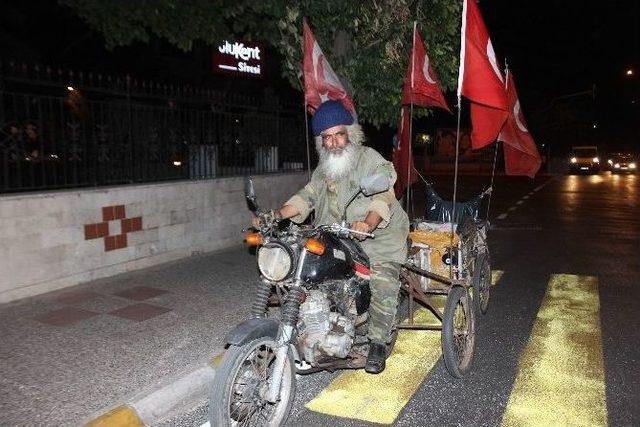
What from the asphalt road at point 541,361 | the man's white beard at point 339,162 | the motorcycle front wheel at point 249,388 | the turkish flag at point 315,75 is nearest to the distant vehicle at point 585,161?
the asphalt road at point 541,361

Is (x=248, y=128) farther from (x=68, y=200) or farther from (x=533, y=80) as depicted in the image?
(x=533, y=80)

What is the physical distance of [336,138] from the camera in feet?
13.7

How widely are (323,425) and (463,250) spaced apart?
242 cm

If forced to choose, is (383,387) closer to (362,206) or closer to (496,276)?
(362,206)

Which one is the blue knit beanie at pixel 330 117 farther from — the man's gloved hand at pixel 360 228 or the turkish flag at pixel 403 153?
the turkish flag at pixel 403 153

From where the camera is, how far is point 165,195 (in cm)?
801

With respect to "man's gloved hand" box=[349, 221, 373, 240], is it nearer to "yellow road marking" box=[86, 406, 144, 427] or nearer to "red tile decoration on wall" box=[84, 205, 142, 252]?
"yellow road marking" box=[86, 406, 144, 427]

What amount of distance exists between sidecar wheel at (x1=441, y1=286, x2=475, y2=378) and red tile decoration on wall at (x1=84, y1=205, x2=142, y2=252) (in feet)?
14.5

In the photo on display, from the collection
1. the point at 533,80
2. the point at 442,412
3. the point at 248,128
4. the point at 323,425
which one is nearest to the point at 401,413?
the point at 442,412

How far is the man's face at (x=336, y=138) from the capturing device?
4145 millimetres

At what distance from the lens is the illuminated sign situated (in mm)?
16492

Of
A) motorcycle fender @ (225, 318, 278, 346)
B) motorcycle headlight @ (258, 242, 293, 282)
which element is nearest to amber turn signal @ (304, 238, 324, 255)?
motorcycle headlight @ (258, 242, 293, 282)

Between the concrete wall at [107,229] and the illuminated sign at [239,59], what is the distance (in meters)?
8.14

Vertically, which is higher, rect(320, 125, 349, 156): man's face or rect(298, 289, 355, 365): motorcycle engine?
rect(320, 125, 349, 156): man's face
